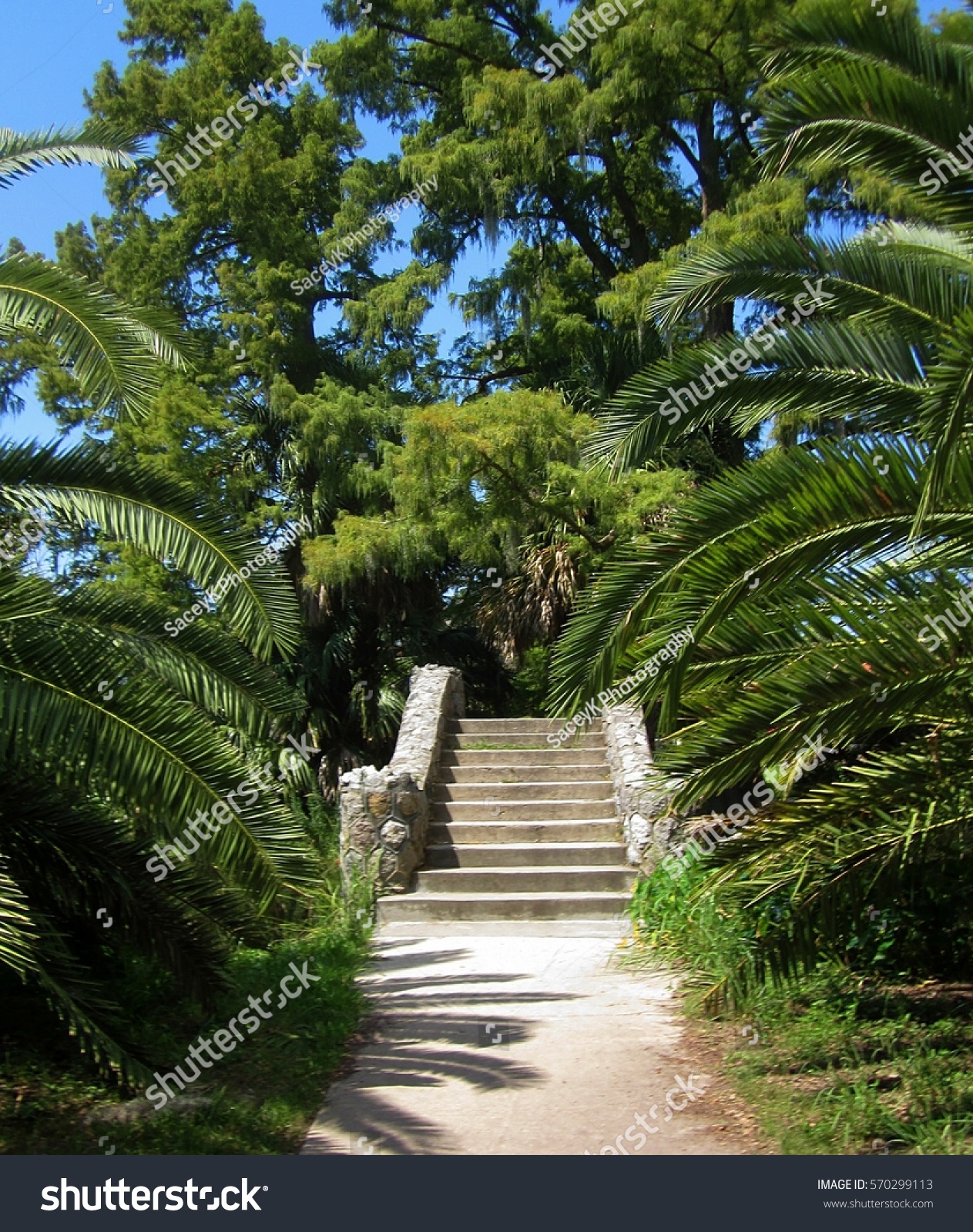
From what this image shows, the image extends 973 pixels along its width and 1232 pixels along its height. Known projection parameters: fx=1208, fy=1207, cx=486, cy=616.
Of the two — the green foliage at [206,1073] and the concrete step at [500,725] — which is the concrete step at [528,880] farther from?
the concrete step at [500,725]

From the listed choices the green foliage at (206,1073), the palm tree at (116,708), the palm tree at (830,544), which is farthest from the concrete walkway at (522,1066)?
the palm tree at (116,708)

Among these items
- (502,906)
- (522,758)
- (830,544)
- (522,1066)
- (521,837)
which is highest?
(830,544)

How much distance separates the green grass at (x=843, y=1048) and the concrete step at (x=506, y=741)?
17.5 ft

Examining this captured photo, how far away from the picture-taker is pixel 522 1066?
655 centimetres

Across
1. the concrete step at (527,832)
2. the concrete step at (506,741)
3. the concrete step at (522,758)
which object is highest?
the concrete step at (506,741)

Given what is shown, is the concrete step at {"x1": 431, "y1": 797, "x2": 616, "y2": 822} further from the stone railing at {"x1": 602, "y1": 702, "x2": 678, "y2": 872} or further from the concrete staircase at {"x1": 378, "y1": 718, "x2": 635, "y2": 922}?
the stone railing at {"x1": 602, "y1": 702, "x2": 678, "y2": 872}

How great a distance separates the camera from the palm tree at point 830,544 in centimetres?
530

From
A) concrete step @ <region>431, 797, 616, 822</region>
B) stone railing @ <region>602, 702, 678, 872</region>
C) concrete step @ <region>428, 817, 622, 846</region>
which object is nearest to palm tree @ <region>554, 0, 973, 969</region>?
stone railing @ <region>602, 702, 678, 872</region>

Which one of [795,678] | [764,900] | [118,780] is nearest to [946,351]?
[795,678]

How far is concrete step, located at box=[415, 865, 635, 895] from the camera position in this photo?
1057 centimetres

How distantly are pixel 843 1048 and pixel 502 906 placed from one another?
446 centimetres

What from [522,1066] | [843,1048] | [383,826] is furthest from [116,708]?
[383,826]

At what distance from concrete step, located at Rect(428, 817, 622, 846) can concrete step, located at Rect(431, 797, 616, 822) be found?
238 millimetres

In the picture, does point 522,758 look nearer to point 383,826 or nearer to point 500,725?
point 500,725
